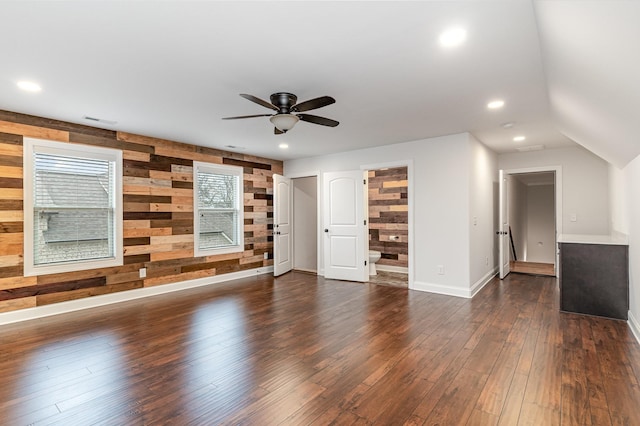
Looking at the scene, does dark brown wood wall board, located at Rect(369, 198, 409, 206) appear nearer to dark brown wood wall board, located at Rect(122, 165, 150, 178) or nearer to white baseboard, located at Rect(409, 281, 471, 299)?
white baseboard, located at Rect(409, 281, 471, 299)

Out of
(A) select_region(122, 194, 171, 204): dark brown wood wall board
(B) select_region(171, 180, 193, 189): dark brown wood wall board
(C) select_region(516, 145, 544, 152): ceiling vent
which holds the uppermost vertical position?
(C) select_region(516, 145, 544, 152): ceiling vent

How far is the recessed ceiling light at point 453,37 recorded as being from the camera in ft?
7.06

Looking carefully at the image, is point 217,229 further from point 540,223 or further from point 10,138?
point 540,223

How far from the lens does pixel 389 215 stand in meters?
7.09

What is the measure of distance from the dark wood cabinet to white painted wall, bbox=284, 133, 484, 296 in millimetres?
1172

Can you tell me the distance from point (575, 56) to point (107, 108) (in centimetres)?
439

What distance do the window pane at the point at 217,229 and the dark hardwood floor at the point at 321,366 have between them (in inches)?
64.4

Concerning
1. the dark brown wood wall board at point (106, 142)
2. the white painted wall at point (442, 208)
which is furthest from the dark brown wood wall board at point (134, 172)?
the white painted wall at point (442, 208)

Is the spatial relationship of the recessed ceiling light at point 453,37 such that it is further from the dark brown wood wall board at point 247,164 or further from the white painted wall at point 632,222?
the dark brown wood wall board at point 247,164

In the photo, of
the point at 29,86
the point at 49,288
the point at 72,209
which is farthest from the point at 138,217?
the point at 29,86

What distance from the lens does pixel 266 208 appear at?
22.7 ft

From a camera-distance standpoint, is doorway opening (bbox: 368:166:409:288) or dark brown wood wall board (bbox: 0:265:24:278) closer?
dark brown wood wall board (bbox: 0:265:24:278)

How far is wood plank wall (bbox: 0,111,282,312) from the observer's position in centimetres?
383

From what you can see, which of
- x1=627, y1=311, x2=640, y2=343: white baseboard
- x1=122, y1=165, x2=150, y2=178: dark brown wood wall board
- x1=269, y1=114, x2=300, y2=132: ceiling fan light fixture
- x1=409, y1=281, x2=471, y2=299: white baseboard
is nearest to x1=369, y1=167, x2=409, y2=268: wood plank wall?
x1=409, y1=281, x2=471, y2=299: white baseboard
